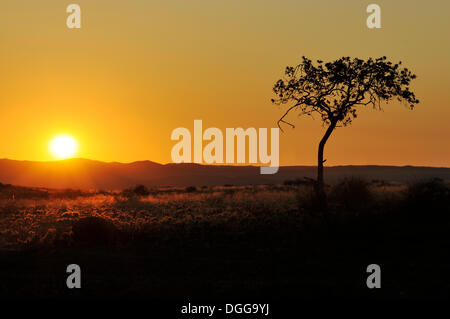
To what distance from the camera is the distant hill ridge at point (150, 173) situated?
493 feet

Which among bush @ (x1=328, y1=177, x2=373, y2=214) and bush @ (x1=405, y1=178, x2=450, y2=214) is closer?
bush @ (x1=405, y1=178, x2=450, y2=214)

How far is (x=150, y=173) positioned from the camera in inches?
6806

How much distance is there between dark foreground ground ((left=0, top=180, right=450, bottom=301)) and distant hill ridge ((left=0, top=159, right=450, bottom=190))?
122790 millimetres

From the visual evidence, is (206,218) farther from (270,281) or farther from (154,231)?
(270,281)

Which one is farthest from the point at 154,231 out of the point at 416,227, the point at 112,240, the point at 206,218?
the point at 416,227

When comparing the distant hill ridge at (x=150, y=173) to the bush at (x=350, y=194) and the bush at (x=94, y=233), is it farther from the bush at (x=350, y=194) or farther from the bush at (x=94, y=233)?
the bush at (x=94, y=233)

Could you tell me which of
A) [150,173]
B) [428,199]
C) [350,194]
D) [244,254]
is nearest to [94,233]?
[244,254]

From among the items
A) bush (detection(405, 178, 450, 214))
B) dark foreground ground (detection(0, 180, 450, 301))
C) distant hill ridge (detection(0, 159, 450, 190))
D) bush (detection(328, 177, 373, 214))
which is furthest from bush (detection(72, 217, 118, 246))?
distant hill ridge (detection(0, 159, 450, 190))

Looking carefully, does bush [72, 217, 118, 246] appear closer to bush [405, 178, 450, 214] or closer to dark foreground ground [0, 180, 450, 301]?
dark foreground ground [0, 180, 450, 301]

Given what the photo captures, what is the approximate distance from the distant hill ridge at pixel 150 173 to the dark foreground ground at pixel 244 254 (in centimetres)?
12279

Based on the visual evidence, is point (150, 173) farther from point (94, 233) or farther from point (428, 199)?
point (94, 233)

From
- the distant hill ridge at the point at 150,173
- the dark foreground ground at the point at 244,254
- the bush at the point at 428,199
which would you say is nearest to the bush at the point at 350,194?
the dark foreground ground at the point at 244,254

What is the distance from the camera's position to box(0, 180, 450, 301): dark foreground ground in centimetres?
1177

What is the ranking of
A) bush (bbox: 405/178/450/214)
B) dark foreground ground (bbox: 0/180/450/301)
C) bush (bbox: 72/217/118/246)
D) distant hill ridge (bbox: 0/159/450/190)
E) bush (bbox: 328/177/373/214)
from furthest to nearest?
1. distant hill ridge (bbox: 0/159/450/190)
2. bush (bbox: 328/177/373/214)
3. bush (bbox: 405/178/450/214)
4. bush (bbox: 72/217/118/246)
5. dark foreground ground (bbox: 0/180/450/301)
